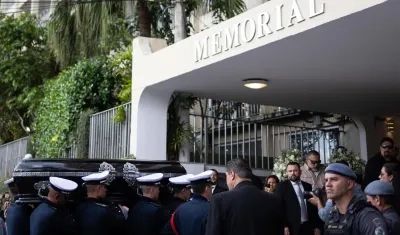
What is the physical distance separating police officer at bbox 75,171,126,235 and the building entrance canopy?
3315 mm

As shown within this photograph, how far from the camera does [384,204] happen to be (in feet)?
17.2

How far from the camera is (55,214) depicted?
6328 millimetres

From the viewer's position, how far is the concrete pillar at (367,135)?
1407 cm

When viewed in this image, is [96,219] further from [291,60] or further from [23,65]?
A: [23,65]

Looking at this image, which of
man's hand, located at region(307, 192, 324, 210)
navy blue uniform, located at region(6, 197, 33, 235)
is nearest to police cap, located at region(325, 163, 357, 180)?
man's hand, located at region(307, 192, 324, 210)

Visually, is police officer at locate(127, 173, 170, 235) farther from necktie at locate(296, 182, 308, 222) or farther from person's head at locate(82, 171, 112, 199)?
necktie at locate(296, 182, 308, 222)

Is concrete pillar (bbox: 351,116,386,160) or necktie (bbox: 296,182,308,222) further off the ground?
concrete pillar (bbox: 351,116,386,160)

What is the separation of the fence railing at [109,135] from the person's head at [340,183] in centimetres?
801

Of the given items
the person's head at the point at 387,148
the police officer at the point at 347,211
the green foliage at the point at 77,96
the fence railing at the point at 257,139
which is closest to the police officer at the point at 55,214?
the police officer at the point at 347,211

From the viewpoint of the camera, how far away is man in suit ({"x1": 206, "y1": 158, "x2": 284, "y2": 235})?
16.9 feet

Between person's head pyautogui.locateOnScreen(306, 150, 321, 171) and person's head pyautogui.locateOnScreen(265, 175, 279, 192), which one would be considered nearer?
person's head pyautogui.locateOnScreen(265, 175, 279, 192)

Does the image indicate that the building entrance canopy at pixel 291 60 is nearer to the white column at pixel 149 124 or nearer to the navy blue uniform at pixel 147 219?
the white column at pixel 149 124

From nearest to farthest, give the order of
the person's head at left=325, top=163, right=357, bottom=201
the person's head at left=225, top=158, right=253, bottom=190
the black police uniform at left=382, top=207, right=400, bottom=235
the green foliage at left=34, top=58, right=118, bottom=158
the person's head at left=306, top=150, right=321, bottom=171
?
the person's head at left=325, top=163, right=357, bottom=201 → the black police uniform at left=382, top=207, right=400, bottom=235 → the person's head at left=225, top=158, right=253, bottom=190 → the person's head at left=306, top=150, right=321, bottom=171 → the green foliage at left=34, top=58, right=118, bottom=158

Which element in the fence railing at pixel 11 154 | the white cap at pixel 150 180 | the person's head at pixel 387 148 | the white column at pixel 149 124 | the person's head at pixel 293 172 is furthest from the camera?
the fence railing at pixel 11 154
